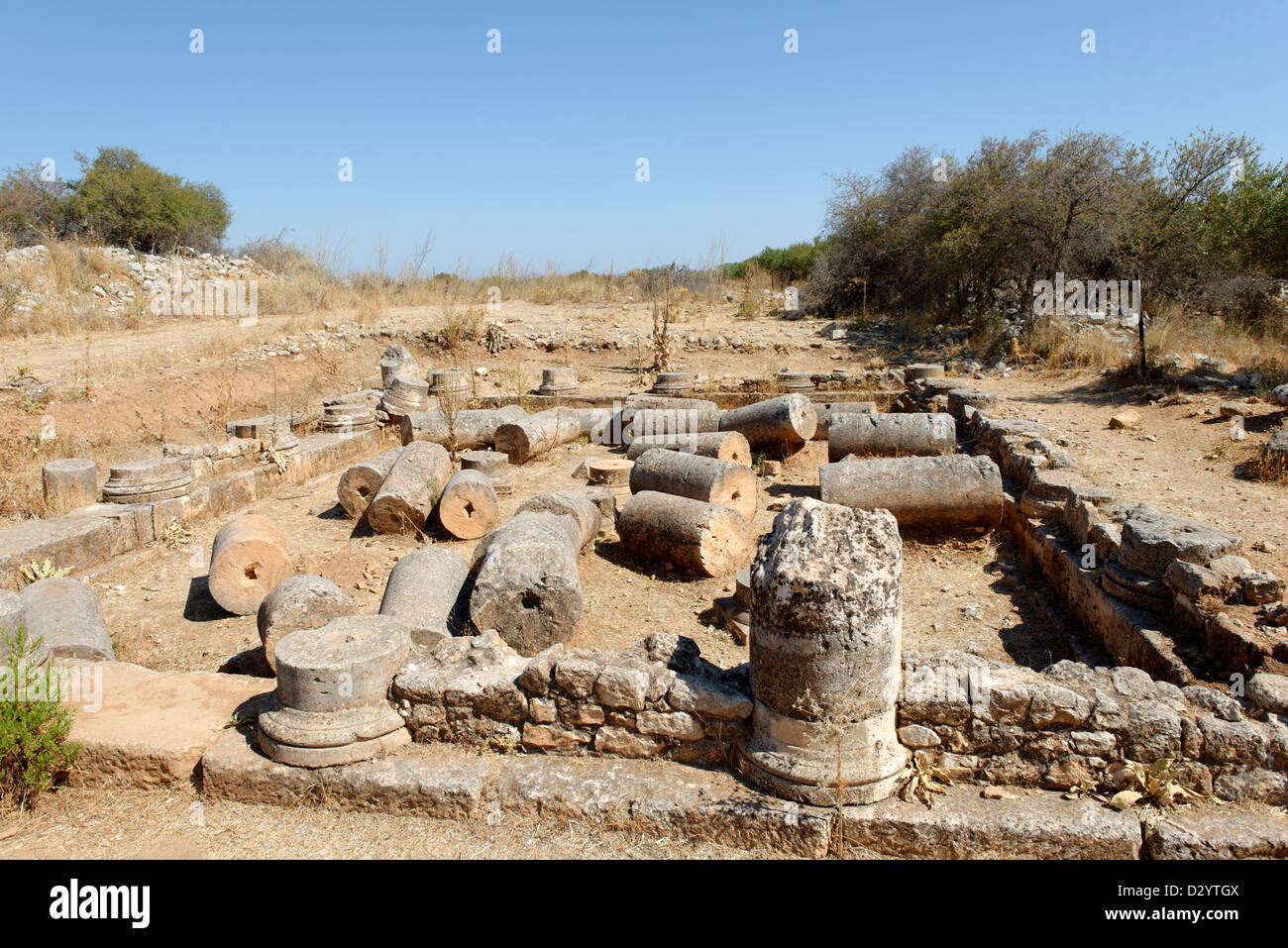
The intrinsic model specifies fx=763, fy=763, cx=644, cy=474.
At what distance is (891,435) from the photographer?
9.25 metres

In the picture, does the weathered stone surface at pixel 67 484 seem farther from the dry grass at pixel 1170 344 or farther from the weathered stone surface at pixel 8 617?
the dry grass at pixel 1170 344

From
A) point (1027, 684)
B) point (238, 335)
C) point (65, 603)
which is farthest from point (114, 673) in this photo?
point (238, 335)

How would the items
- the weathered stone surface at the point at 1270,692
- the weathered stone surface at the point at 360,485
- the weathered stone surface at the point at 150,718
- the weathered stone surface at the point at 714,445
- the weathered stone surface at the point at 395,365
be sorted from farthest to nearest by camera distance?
the weathered stone surface at the point at 395,365 → the weathered stone surface at the point at 714,445 → the weathered stone surface at the point at 360,485 → the weathered stone surface at the point at 150,718 → the weathered stone surface at the point at 1270,692

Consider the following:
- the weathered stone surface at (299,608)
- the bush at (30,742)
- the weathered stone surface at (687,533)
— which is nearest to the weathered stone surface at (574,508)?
the weathered stone surface at (687,533)

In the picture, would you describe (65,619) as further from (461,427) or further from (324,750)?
(461,427)

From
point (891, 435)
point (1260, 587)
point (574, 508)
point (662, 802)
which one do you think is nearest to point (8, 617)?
point (662, 802)

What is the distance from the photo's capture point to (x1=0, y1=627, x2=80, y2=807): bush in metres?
3.57

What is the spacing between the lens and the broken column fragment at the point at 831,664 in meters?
3.24

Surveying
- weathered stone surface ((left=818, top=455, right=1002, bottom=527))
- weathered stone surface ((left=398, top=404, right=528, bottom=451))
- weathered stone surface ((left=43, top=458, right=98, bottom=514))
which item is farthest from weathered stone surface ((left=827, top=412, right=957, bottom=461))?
weathered stone surface ((left=43, top=458, right=98, bottom=514))

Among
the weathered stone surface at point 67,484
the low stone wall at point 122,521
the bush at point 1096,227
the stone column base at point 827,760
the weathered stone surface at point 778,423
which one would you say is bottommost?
the stone column base at point 827,760

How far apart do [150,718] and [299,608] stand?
997 mm

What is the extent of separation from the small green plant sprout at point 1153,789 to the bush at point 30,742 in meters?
4.84

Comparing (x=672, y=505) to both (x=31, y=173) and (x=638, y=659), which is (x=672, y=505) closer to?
(x=638, y=659)
